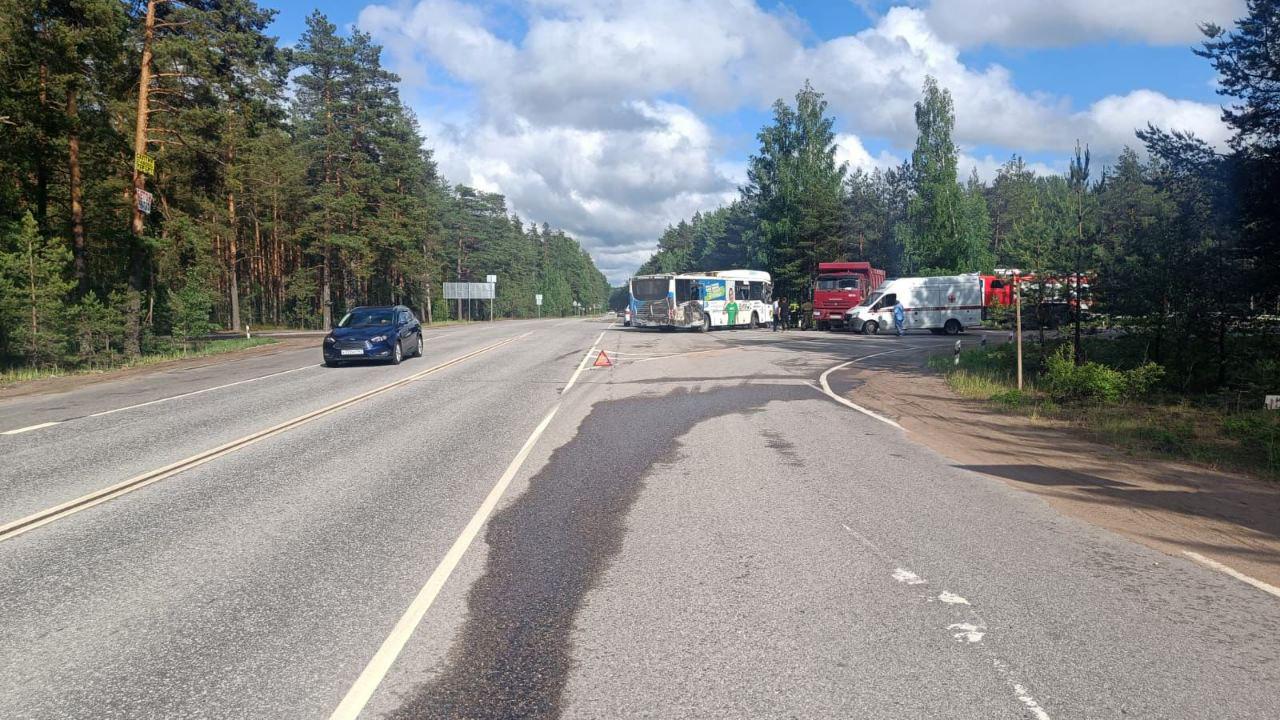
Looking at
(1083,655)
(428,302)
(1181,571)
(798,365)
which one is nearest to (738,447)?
(1181,571)

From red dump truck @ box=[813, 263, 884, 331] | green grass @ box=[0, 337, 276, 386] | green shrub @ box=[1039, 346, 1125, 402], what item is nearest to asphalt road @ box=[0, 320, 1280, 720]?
green shrub @ box=[1039, 346, 1125, 402]

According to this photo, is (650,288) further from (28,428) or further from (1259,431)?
(1259,431)

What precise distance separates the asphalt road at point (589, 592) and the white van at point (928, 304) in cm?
2890

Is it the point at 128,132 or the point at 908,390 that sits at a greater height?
the point at 128,132

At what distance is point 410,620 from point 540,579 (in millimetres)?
908

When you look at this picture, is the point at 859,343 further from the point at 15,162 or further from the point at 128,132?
the point at 15,162

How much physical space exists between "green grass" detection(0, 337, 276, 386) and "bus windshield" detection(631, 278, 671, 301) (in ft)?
60.6

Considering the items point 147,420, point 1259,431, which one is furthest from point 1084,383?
point 147,420

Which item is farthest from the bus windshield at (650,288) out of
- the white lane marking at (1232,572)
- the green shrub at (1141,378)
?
the white lane marking at (1232,572)

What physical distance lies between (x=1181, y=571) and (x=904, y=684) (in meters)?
2.95

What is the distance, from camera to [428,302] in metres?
74.6

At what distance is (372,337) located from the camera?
65.0 ft

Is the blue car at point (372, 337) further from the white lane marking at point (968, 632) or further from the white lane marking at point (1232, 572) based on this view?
the white lane marking at point (1232, 572)

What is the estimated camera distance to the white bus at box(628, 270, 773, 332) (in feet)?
128
